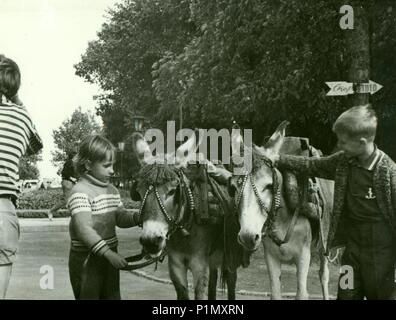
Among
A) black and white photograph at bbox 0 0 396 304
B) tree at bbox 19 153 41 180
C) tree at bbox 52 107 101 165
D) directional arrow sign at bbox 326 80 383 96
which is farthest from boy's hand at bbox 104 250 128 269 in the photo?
directional arrow sign at bbox 326 80 383 96

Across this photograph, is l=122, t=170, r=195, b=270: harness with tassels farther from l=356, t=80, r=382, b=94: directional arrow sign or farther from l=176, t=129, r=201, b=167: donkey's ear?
Result: l=356, t=80, r=382, b=94: directional arrow sign

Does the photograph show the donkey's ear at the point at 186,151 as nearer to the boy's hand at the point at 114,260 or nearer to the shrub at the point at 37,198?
the boy's hand at the point at 114,260

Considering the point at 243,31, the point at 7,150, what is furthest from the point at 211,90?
the point at 7,150

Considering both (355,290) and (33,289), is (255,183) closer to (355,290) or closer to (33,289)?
(355,290)

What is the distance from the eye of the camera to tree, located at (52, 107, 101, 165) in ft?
A: 13.9

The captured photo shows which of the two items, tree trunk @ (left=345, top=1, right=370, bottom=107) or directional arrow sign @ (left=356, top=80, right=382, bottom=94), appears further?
tree trunk @ (left=345, top=1, right=370, bottom=107)

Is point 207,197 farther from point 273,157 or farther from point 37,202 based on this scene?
point 37,202

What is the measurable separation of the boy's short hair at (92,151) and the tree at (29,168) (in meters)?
0.72

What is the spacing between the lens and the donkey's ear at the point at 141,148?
143 inches

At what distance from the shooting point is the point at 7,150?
3383mm

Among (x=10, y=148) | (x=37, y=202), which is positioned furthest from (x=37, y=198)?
(x=10, y=148)

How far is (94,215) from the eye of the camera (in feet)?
10.9

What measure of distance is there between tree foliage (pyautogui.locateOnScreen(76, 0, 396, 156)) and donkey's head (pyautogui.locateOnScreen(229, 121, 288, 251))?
0.77 m

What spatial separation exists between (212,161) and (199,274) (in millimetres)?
777
